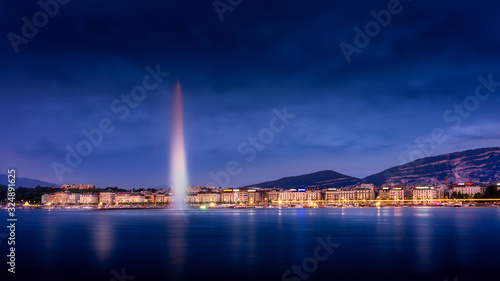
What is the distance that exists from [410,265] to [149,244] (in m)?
16.6

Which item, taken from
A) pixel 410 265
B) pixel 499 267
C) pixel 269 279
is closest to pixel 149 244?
pixel 269 279

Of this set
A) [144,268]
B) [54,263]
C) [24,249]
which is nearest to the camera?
[144,268]

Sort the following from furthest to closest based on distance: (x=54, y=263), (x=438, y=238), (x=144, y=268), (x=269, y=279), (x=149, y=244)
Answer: (x=438, y=238) → (x=149, y=244) → (x=54, y=263) → (x=144, y=268) → (x=269, y=279)

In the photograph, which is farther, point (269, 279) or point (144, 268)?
point (144, 268)

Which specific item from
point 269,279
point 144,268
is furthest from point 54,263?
point 269,279

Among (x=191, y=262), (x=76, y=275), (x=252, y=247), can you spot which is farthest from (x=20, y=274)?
(x=252, y=247)

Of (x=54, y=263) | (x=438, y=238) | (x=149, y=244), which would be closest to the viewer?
(x=54, y=263)

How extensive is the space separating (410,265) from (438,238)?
14.4 metres

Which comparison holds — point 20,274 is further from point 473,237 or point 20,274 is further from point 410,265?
point 473,237

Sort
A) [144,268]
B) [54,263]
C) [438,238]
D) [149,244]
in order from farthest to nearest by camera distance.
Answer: [438,238]
[149,244]
[54,263]
[144,268]

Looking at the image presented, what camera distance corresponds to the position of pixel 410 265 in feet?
74.8

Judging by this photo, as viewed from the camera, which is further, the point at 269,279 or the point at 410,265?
the point at 410,265

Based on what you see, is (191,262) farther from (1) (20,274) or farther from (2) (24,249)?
(2) (24,249)

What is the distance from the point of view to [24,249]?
29.4m
